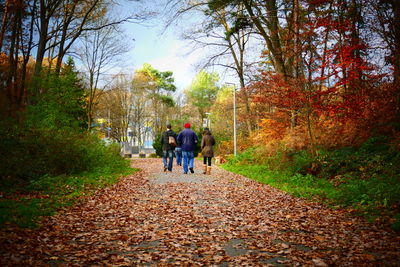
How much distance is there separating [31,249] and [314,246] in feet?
12.7

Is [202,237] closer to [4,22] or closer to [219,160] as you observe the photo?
[4,22]

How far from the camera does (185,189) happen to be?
10.1 metres

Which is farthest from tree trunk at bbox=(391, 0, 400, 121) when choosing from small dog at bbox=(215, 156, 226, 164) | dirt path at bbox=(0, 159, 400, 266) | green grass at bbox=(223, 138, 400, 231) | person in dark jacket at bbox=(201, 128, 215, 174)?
small dog at bbox=(215, 156, 226, 164)

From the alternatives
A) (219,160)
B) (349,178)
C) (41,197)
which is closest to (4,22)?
(41,197)

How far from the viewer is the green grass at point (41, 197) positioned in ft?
17.8

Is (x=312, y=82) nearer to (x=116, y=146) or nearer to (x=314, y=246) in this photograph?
(x=314, y=246)

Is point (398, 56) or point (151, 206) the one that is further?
point (398, 56)

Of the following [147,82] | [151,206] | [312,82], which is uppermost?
[147,82]

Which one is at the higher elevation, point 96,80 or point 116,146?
point 96,80

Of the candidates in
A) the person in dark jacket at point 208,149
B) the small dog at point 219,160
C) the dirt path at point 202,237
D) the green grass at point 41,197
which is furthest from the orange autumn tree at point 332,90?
the small dog at point 219,160

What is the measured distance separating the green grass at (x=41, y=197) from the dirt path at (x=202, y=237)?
1.22ft

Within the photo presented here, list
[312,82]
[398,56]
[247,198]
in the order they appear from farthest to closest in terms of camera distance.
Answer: [312,82]
[398,56]
[247,198]

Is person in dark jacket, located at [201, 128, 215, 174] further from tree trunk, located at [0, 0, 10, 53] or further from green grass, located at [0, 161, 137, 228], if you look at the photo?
A: tree trunk, located at [0, 0, 10, 53]

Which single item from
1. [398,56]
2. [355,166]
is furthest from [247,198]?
[398,56]
